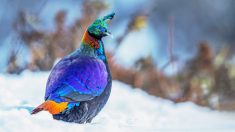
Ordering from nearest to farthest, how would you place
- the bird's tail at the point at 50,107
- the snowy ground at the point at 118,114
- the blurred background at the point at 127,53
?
the snowy ground at the point at 118,114 → the bird's tail at the point at 50,107 → the blurred background at the point at 127,53

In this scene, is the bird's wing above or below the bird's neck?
below

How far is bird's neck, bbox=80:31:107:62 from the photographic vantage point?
318 centimetres

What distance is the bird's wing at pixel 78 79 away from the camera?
302 cm

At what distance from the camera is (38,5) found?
7066 mm

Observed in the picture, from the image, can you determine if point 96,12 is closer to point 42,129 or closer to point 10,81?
point 10,81

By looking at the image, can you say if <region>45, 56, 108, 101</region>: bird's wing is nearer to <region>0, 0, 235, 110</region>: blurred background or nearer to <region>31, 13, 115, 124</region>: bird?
<region>31, 13, 115, 124</region>: bird

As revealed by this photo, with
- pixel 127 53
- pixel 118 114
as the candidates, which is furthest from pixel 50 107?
pixel 127 53

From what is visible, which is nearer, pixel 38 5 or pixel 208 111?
pixel 208 111

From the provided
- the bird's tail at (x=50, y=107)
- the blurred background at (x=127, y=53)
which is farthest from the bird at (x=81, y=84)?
the blurred background at (x=127, y=53)

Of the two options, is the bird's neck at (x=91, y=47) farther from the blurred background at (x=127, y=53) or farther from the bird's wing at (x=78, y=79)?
the blurred background at (x=127, y=53)

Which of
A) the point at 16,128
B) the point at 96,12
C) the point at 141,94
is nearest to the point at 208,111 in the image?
the point at 141,94

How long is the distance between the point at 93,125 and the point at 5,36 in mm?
3675

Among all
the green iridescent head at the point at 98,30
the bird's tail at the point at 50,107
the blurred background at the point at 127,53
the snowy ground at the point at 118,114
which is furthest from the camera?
the blurred background at the point at 127,53

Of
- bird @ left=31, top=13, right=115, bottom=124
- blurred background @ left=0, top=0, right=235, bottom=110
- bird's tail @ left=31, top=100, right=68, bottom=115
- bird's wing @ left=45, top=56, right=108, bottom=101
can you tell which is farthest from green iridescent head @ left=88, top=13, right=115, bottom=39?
blurred background @ left=0, top=0, right=235, bottom=110
